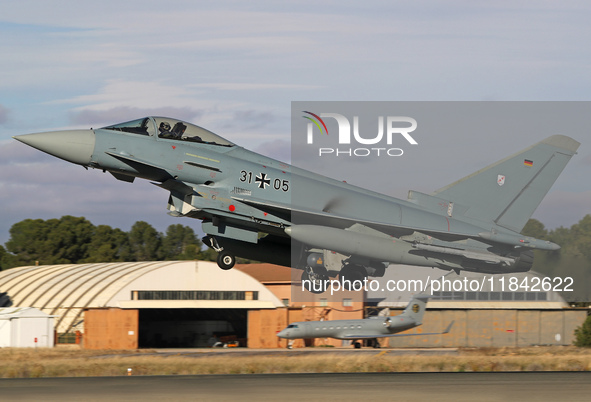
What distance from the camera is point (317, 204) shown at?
84.0ft

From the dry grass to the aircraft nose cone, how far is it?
17408 millimetres

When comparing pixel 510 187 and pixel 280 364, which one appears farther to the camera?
pixel 280 364

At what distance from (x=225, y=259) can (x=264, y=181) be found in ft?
9.00

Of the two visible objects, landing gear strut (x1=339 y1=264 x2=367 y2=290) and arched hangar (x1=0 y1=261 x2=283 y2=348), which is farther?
arched hangar (x1=0 y1=261 x2=283 y2=348)

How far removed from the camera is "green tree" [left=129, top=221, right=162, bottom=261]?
110312 mm

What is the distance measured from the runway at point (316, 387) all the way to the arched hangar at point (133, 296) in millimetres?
23645

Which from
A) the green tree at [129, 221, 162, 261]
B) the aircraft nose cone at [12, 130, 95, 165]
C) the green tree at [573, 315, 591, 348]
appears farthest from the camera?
the green tree at [129, 221, 162, 261]

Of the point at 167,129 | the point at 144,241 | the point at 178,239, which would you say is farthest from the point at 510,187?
the point at 178,239

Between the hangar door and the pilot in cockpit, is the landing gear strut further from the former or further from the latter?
the hangar door

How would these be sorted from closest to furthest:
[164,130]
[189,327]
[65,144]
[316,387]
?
[65,144] → [164,130] → [316,387] → [189,327]

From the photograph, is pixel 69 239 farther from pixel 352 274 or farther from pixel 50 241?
pixel 352 274

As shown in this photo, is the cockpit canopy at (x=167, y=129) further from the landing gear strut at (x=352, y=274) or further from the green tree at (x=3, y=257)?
the green tree at (x=3, y=257)

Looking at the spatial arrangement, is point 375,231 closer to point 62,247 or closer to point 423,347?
point 423,347

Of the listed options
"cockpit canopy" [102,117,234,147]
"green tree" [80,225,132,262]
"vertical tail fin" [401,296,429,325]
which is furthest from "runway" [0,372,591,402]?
"green tree" [80,225,132,262]
